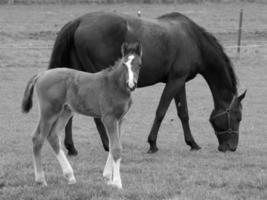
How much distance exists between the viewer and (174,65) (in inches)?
392

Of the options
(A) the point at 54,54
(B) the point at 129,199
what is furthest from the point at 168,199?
(A) the point at 54,54

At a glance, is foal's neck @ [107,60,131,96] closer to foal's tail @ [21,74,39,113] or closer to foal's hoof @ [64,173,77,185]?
foal's tail @ [21,74,39,113]

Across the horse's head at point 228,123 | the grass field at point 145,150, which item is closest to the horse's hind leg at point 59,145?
the grass field at point 145,150

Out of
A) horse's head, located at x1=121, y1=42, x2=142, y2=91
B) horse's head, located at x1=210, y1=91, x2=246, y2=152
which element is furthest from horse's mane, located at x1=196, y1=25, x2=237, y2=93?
horse's head, located at x1=121, y1=42, x2=142, y2=91

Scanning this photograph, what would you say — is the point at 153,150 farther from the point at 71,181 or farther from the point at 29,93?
the point at 29,93

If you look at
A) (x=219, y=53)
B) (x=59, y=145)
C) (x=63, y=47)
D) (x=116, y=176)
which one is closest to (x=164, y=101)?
(x=219, y=53)

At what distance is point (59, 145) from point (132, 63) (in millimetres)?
1341

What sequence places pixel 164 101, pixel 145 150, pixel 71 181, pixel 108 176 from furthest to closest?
pixel 145 150 < pixel 164 101 < pixel 108 176 < pixel 71 181

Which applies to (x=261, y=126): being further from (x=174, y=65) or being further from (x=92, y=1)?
(x=92, y=1)

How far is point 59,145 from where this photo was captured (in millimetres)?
7172

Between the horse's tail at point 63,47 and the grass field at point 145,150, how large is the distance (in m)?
1.37

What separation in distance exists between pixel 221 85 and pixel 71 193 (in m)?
4.51

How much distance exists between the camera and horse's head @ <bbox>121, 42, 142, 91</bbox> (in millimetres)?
6471

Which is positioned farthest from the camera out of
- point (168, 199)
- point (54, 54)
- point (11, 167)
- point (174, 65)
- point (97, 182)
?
point (174, 65)
